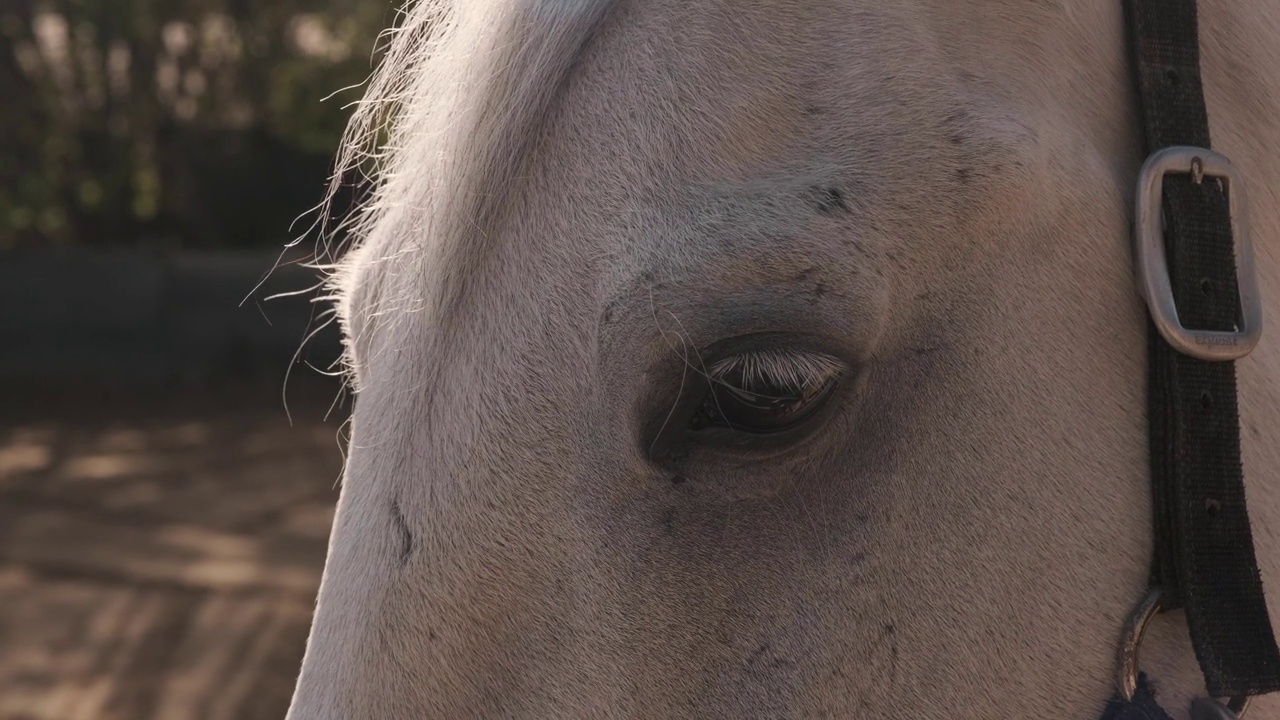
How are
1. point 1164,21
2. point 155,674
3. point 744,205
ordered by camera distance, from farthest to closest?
point 155,674 → point 1164,21 → point 744,205

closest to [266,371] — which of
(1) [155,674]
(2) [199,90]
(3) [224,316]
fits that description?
(3) [224,316]

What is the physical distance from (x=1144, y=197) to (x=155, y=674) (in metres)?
3.65

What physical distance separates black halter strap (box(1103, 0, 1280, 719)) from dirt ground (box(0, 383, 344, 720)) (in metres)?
3.20

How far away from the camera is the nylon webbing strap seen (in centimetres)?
98

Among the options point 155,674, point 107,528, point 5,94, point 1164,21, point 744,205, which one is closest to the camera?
point 744,205

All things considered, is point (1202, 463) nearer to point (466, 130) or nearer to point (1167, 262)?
point (1167, 262)

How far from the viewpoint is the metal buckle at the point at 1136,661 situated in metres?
0.98

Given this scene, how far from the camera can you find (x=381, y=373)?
3.52 ft

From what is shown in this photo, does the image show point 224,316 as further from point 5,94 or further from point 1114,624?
point 1114,624

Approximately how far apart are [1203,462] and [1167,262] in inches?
6.5

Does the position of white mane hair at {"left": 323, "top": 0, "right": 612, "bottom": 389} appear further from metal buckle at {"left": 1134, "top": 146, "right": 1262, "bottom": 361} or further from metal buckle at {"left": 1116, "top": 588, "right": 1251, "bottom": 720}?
metal buckle at {"left": 1116, "top": 588, "right": 1251, "bottom": 720}

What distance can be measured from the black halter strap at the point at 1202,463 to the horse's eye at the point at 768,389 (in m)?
0.29

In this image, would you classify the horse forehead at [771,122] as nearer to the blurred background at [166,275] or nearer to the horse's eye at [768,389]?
the horse's eye at [768,389]

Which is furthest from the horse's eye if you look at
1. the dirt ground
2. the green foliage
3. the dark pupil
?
the green foliage
